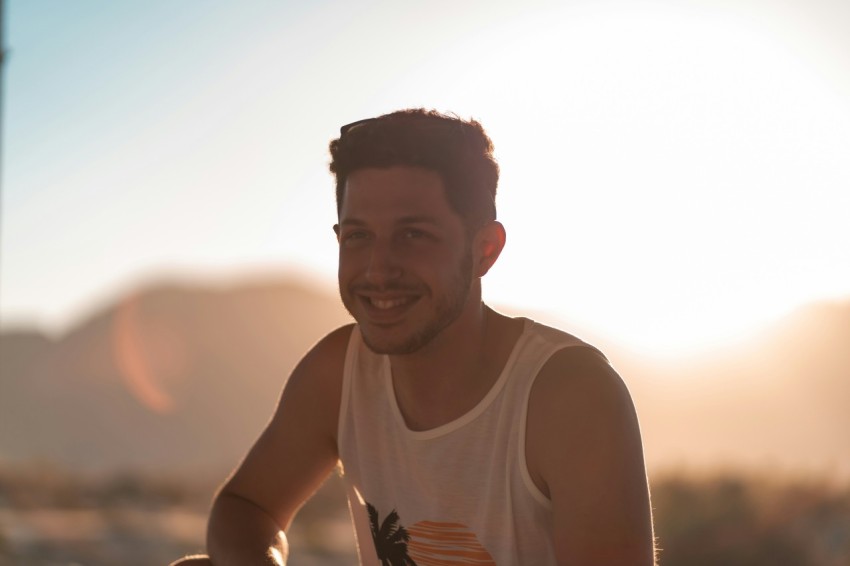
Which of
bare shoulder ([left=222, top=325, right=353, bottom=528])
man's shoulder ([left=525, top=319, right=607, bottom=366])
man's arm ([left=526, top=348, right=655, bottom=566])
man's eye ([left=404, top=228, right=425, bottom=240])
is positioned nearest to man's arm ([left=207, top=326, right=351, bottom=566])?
bare shoulder ([left=222, top=325, right=353, bottom=528])

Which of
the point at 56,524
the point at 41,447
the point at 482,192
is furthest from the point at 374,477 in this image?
the point at 41,447

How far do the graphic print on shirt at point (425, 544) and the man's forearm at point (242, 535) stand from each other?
352mm

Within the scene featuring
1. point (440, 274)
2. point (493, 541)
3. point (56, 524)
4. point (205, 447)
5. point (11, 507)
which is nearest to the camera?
point (493, 541)

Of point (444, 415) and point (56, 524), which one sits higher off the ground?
point (444, 415)

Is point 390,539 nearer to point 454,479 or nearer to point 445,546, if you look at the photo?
point 445,546

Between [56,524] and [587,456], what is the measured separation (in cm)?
785

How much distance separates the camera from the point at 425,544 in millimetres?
2816

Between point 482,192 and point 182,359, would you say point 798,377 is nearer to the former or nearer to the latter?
point 182,359

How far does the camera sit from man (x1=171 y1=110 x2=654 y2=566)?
8.15 ft

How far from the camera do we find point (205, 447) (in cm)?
5388

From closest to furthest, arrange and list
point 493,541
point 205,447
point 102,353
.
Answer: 1. point 493,541
2. point 205,447
3. point 102,353

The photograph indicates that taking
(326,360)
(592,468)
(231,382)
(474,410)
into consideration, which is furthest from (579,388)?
(231,382)

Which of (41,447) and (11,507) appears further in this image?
(41,447)

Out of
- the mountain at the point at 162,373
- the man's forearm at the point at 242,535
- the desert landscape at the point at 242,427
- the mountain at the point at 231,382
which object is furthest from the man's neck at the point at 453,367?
the mountain at the point at 162,373
